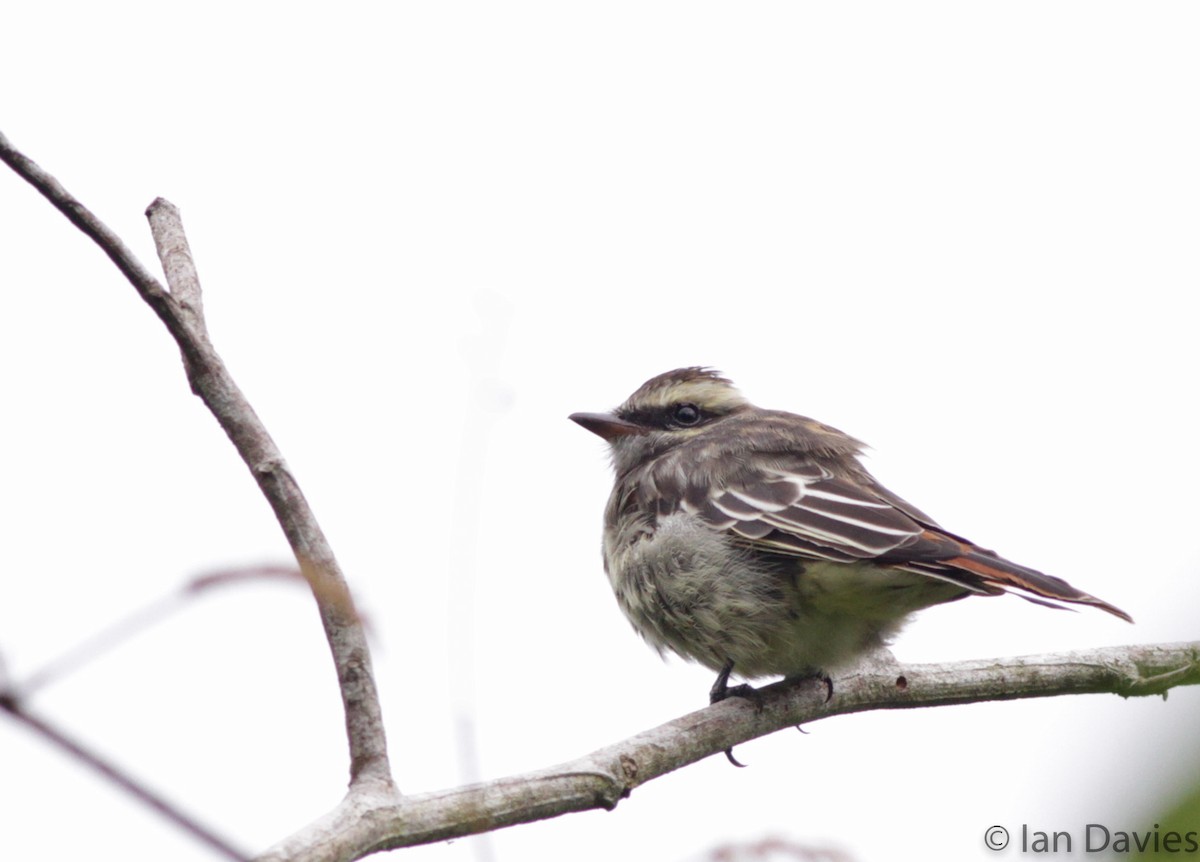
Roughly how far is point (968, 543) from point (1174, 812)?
161 inches

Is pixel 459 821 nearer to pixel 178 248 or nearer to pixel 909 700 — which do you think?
pixel 178 248

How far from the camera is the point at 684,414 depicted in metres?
8.13

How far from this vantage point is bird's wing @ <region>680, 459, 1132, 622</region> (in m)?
5.24

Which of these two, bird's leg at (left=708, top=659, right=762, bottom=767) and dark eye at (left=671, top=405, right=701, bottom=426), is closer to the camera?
bird's leg at (left=708, top=659, right=762, bottom=767)

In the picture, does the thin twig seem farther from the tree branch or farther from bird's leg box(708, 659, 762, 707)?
bird's leg box(708, 659, 762, 707)

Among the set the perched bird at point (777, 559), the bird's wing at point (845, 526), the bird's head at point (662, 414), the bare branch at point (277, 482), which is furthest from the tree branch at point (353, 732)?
the bird's head at point (662, 414)

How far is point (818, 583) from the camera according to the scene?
5891 millimetres

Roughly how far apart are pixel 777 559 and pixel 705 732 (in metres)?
1.17

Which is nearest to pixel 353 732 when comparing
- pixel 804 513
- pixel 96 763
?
pixel 96 763

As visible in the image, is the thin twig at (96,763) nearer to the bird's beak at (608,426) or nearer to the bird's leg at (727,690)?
the bird's leg at (727,690)

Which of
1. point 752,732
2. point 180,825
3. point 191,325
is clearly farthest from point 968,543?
point 180,825

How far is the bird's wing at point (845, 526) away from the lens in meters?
5.24

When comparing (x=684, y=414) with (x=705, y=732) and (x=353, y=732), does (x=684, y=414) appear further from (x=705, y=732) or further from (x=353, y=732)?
(x=353, y=732)

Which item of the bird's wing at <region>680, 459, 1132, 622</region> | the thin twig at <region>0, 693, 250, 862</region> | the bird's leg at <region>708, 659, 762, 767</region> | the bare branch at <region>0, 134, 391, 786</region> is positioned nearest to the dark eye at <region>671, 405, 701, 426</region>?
the bird's wing at <region>680, 459, 1132, 622</region>
